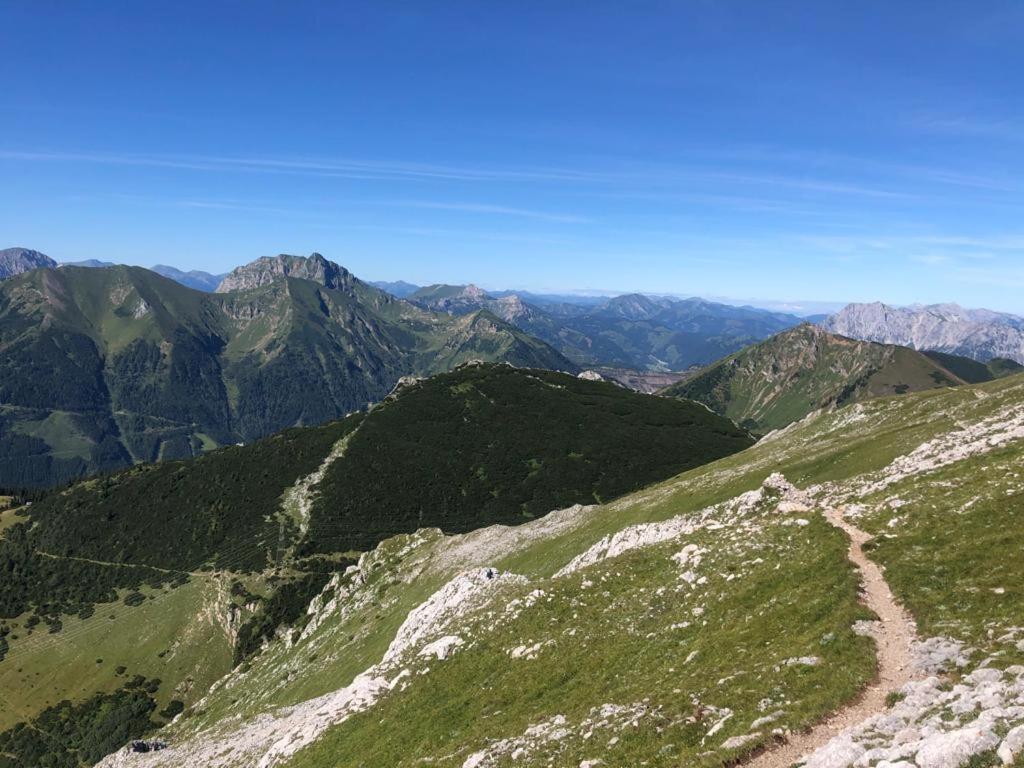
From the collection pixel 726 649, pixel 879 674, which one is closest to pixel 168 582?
pixel 726 649

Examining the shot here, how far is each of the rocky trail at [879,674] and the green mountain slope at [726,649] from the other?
24cm

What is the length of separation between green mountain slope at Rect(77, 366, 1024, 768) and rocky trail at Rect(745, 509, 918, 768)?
0.79ft

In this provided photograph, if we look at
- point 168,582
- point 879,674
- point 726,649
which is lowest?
point 168,582

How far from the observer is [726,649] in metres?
28.3

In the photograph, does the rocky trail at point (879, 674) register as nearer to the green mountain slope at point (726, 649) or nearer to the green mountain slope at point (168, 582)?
the green mountain slope at point (726, 649)

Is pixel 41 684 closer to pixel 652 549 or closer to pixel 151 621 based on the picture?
pixel 151 621

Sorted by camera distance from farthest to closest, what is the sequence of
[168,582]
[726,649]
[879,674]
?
[168,582] < [726,649] < [879,674]

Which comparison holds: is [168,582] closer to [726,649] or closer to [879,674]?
[726,649]

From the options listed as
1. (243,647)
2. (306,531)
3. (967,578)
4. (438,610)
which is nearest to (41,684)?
(243,647)

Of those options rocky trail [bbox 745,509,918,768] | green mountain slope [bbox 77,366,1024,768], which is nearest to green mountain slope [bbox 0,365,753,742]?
green mountain slope [bbox 77,366,1024,768]

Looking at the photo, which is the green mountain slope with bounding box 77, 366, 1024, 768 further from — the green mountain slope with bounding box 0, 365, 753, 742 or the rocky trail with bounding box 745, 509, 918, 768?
the green mountain slope with bounding box 0, 365, 753, 742

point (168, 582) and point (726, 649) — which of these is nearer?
point (726, 649)

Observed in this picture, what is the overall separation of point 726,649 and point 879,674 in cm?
695

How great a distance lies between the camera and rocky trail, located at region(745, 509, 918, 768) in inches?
769
